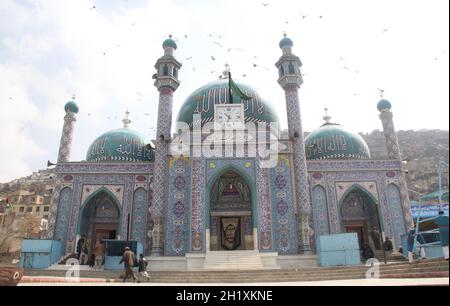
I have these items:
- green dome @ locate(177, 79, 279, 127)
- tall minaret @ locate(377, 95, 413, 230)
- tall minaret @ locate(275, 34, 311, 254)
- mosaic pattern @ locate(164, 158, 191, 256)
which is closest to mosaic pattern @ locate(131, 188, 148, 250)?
mosaic pattern @ locate(164, 158, 191, 256)

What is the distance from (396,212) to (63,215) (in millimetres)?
16547

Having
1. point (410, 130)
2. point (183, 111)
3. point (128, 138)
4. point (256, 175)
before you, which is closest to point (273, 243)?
point (256, 175)

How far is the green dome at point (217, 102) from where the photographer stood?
1919 centimetres

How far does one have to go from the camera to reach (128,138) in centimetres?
2047

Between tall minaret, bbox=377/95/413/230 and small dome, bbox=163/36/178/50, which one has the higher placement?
small dome, bbox=163/36/178/50

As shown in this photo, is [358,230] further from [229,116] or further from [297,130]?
[229,116]

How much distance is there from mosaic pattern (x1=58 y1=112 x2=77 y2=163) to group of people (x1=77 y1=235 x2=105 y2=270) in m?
4.54

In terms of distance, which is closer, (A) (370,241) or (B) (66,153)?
(A) (370,241)

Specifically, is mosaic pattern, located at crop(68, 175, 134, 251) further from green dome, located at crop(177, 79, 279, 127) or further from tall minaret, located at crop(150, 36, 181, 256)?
green dome, located at crop(177, 79, 279, 127)

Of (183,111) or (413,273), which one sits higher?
(183,111)

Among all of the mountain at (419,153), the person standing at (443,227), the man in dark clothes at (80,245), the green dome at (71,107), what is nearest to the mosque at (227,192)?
the green dome at (71,107)

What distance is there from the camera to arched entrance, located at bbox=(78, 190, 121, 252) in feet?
58.0
